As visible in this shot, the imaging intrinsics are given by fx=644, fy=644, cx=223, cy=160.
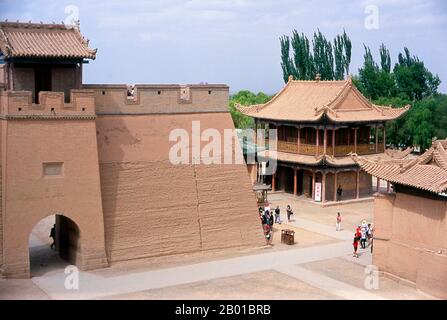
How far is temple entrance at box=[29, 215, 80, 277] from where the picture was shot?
868 inches

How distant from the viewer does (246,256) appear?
23969 millimetres

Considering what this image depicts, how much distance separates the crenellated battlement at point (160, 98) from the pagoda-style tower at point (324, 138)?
12.3 metres

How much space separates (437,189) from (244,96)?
51.2 m

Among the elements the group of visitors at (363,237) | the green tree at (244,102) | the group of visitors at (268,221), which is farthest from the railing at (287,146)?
the green tree at (244,102)

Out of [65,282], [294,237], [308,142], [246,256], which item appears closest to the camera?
[65,282]

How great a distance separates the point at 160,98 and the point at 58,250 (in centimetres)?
686

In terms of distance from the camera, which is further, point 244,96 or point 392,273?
point 244,96

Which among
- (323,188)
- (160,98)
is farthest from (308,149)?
(160,98)

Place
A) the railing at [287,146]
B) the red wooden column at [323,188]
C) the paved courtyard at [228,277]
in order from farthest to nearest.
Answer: the railing at [287,146], the red wooden column at [323,188], the paved courtyard at [228,277]

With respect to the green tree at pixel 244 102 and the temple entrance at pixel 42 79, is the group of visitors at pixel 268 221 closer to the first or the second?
the temple entrance at pixel 42 79

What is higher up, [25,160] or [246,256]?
[25,160]

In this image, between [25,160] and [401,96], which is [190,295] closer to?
[25,160]

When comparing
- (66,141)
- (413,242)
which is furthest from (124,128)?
(413,242)

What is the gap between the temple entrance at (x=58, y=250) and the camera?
22.0 meters
